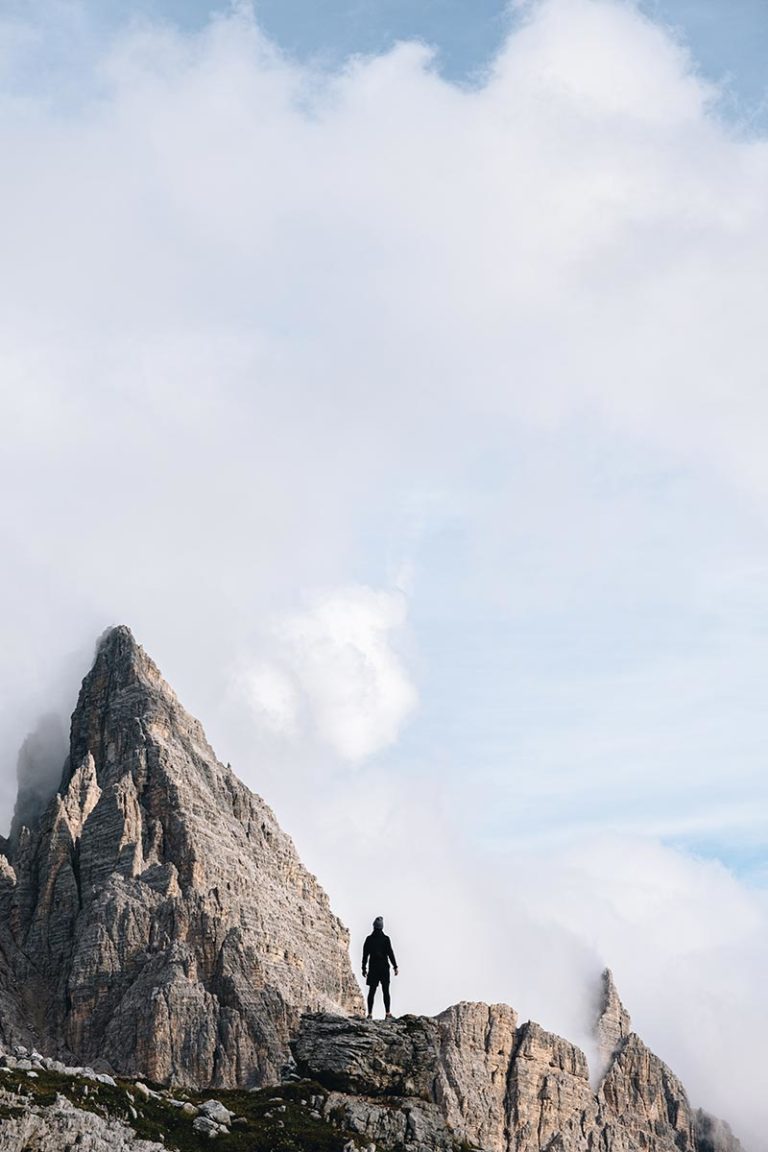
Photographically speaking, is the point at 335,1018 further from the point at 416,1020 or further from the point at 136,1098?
the point at 136,1098

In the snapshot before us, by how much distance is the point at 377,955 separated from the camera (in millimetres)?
118188

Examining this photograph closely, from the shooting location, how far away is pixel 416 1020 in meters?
124

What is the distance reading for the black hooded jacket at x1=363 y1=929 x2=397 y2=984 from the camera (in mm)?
117938

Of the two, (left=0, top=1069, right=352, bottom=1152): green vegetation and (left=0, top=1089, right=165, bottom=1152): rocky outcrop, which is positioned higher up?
(left=0, top=1069, right=352, bottom=1152): green vegetation

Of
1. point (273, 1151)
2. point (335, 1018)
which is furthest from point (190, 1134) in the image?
point (335, 1018)

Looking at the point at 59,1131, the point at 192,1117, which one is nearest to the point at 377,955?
the point at 192,1117

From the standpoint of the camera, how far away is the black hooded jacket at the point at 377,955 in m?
118

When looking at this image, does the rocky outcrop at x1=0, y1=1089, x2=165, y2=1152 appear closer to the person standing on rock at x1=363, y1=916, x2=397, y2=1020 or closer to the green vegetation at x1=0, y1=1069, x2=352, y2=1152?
the green vegetation at x1=0, y1=1069, x2=352, y2=1152

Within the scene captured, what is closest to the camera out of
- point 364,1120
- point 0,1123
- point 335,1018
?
point 0,1123

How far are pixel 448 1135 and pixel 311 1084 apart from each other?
8.95 m

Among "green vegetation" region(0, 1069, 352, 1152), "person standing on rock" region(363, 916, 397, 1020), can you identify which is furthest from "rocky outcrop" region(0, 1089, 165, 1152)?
"person standing on rock" region(363, 916, 397, 1020)

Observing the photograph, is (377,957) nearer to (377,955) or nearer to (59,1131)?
(377,955)

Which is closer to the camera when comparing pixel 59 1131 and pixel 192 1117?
pixel 59 1131

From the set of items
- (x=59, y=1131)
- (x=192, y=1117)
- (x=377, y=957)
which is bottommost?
(x=59, y=1131)
